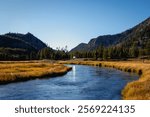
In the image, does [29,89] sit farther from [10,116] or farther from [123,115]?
[123,115]

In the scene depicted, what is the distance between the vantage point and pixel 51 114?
22250 millimetres

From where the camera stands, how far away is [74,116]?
72.0 ft

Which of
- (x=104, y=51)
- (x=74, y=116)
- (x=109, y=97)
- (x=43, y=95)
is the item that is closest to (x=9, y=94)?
(x=43, y=95)

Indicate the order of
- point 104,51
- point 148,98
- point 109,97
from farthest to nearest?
point 104,51, point 109,97, point 148,98

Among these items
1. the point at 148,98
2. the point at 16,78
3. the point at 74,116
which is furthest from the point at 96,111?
the point at 16,78

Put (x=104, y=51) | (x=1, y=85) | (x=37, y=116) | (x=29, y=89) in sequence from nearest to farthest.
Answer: (x=37, y=116)
(x=29, y=89)
(x=1, y=85)
(x=104, y=51)

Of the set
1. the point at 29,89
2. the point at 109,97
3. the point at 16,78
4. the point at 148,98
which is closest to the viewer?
the point at 148,98

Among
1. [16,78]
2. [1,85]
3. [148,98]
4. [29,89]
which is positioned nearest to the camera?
[148,98]

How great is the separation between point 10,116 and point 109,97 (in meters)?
18.0

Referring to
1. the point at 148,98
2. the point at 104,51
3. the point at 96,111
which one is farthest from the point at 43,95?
the point at 104,51

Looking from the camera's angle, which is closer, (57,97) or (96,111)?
(96,111)

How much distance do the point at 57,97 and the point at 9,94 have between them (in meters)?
7.04

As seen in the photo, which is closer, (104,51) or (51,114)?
A: (51,114)

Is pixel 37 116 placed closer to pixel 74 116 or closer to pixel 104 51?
pixel 74 116
